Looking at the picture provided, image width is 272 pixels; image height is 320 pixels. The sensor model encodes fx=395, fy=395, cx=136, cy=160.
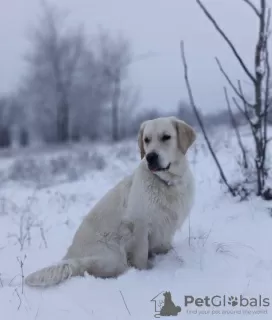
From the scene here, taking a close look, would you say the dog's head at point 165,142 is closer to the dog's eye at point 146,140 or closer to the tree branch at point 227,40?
the dog's eye at point 146,140

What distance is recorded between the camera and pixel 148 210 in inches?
130

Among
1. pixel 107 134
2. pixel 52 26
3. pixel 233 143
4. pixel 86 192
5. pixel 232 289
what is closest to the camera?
pixel 232 289

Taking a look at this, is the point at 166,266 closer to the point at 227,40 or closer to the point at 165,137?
the point at 165,137

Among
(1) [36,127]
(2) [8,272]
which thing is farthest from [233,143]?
(1) [36,127]

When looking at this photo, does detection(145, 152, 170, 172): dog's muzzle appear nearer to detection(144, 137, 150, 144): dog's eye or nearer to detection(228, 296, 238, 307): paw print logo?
detection(144, 137, 150, 144): dog's eye

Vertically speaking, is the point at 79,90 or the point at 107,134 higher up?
the point at 79,90

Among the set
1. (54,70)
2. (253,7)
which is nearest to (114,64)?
(54,70)

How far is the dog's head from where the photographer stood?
325 cm

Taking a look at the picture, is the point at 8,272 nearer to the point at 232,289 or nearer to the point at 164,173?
the point at 164,173

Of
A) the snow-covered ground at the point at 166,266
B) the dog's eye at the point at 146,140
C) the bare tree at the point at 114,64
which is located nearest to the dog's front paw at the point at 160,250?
the snow-covered ground at the point at 166,266

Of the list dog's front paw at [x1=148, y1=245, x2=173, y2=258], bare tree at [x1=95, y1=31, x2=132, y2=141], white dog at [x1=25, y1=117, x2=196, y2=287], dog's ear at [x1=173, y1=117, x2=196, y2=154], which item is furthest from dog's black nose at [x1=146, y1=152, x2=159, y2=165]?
bare tree at [x1=95, y1=31, x2=132, y2=141]

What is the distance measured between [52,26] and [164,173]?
29.4m

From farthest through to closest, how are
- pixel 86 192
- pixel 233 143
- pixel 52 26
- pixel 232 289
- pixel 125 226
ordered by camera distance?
pixel 52 26 < pixel 233 143 < pixel 86 192 < pixel 125 226 < pixel 232 289

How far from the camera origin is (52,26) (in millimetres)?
30047
